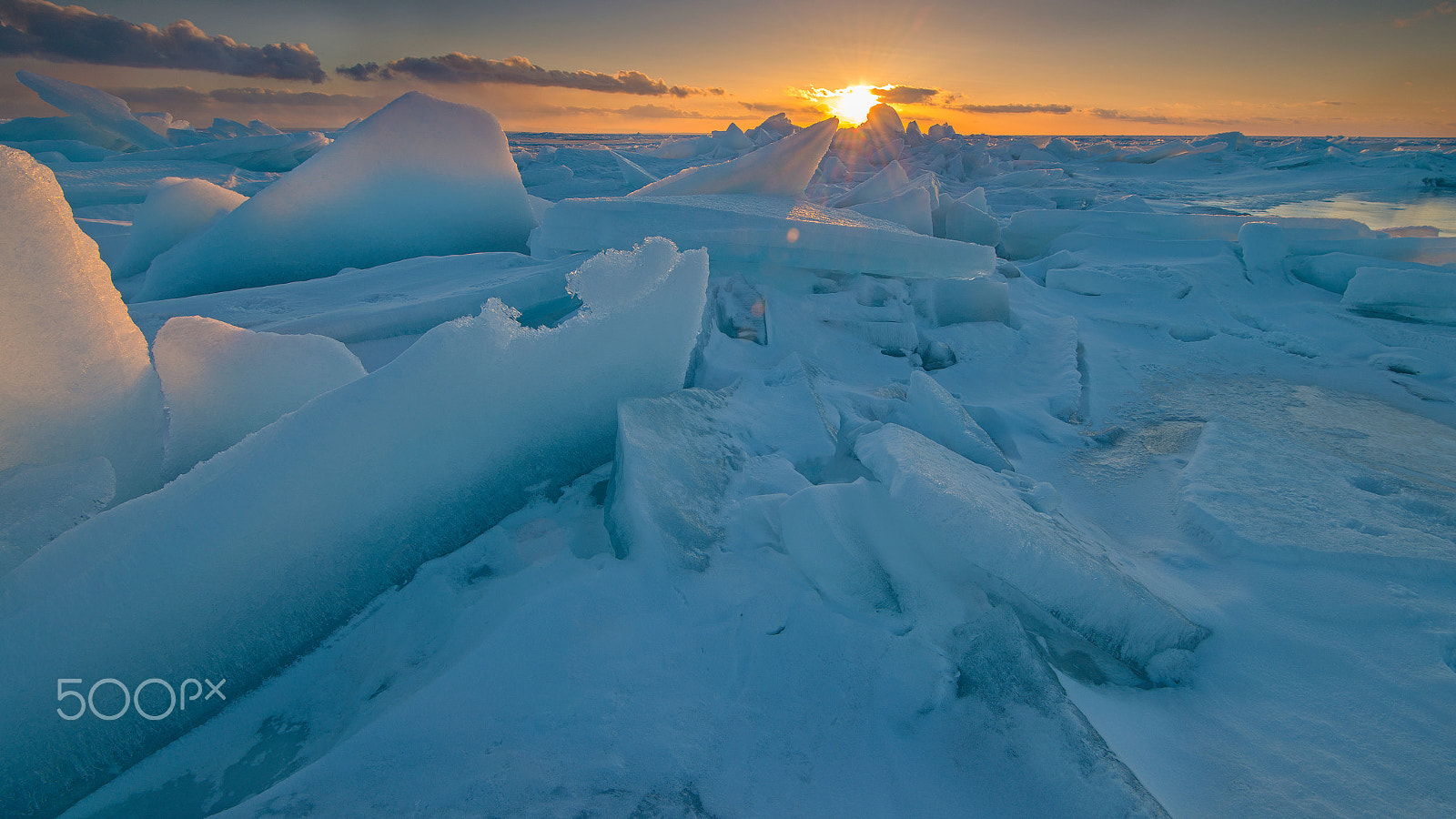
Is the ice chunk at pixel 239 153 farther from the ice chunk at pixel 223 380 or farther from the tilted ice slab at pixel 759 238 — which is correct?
the ice chunk at pixel 223 380

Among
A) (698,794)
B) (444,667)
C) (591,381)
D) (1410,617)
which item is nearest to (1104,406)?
(1410,617)

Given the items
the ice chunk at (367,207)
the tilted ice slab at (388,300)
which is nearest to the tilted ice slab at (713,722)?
the tilted ice slab at (388,300)

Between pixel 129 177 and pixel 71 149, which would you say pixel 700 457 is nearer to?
pixel 129 177

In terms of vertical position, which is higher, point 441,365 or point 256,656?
point 441,365

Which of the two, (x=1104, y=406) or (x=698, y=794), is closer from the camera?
(x=698, y=794)

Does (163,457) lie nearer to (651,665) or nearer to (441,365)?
(441,365)

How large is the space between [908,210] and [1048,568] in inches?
149

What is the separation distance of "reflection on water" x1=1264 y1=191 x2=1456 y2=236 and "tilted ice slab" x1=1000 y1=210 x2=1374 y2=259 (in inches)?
142

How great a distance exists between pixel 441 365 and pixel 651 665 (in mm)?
760

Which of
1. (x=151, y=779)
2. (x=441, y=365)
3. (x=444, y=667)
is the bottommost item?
(x=151, y=779)

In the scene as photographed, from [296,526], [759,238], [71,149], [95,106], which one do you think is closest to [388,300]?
[759,238]

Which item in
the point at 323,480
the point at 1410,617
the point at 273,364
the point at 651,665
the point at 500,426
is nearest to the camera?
the point at 651,665

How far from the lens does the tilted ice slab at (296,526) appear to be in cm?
93

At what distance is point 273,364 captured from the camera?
151 centimetres
